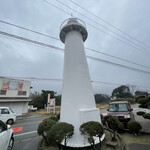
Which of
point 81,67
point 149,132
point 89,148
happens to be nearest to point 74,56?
point 81,67

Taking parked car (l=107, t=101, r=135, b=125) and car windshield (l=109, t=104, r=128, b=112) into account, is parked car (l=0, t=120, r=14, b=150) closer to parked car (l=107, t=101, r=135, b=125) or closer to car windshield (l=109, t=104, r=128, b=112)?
parked car (l=107, t=101, r=135, b=125)

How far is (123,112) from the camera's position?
241 inches

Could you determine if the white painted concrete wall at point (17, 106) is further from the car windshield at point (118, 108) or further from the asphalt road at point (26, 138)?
the car windshield at point (118, 108)

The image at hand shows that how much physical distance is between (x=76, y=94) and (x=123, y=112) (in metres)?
4.40

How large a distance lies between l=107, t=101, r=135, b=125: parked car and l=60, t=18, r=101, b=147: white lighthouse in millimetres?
2756

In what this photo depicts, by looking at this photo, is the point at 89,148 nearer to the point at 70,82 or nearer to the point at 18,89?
the point at 70,82

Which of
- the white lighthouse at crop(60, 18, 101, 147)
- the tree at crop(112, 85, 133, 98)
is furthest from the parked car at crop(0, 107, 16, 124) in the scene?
the tree at crop(112, 85, 133, 98)

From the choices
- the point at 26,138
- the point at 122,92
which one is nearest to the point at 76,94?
the point at 26,138

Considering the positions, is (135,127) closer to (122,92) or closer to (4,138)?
(4,138)

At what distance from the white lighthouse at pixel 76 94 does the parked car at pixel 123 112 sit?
2756mm

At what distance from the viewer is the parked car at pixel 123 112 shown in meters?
5.76

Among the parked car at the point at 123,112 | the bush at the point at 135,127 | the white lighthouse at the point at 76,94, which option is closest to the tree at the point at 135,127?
the bush at the point at 135,127

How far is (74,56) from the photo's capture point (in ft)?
15.4

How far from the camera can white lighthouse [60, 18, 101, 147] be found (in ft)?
11.6
